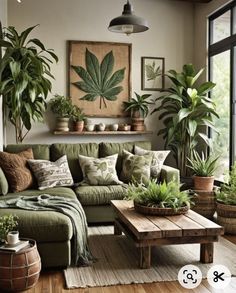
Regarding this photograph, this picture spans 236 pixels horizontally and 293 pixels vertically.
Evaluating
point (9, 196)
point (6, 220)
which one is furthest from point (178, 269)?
point (9, 196)

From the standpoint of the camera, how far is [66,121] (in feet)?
18.4

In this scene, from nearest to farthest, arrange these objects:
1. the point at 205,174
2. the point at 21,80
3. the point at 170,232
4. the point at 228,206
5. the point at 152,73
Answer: the point at 170,232 < the point at 228,206 < the point at 21,80 < the point at 205,174 < the point at 152,73

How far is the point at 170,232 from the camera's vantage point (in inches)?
120

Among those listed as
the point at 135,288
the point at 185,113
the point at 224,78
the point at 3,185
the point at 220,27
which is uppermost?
the point at 220,27

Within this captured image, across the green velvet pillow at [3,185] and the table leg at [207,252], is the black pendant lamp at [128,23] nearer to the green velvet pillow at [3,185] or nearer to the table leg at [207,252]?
the green velvet pillow at [3,185]

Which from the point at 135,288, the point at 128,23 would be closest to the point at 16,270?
the point at 135,288

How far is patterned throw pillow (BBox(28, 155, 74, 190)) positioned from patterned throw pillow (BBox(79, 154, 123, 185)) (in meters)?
0.22

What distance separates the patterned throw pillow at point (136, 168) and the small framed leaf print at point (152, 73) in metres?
1.42

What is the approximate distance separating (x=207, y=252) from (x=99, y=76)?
337 centimetres

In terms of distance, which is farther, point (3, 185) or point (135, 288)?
point (3, 185)

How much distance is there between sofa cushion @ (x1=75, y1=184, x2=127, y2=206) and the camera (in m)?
4.48

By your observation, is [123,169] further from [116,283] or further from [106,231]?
[116,283]

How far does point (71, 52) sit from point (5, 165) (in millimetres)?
2176

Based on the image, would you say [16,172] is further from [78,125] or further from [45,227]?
[78,125]
